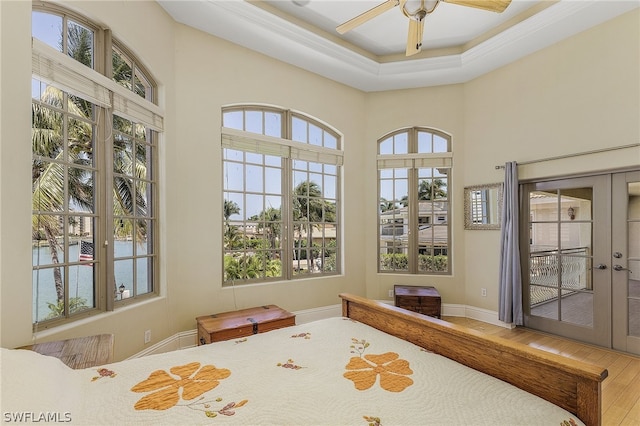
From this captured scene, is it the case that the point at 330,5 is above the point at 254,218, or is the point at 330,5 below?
above

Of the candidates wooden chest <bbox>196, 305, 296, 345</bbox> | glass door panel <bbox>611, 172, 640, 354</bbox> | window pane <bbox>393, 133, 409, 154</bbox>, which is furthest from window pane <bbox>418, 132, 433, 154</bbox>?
wooden chest <bbox>196, 305, 296, 345</bbox>

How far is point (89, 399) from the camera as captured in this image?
1080mm

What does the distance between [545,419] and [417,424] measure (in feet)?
1.50

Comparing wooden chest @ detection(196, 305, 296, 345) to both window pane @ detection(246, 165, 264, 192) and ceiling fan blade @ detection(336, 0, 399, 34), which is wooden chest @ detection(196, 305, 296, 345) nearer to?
window pane @ detection(246, 165, 264, 192)

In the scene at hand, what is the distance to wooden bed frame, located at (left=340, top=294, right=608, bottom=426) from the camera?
1.07 m

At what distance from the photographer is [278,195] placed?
12.4ft

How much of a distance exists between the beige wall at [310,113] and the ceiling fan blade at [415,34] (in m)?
1.66

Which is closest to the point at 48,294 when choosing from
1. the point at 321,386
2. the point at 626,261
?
the point at 321,386

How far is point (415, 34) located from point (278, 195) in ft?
7.39

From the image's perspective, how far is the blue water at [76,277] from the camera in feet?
6.15

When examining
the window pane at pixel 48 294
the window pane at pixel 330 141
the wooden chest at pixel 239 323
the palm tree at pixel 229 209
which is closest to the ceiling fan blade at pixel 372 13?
the window pane at pixel 330 141

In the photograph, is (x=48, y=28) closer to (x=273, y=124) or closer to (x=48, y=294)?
(x=48, y=294)

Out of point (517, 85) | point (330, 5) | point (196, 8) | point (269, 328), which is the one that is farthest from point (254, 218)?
point (517, 85)

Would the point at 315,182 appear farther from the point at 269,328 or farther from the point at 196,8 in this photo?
the point at 196,8
